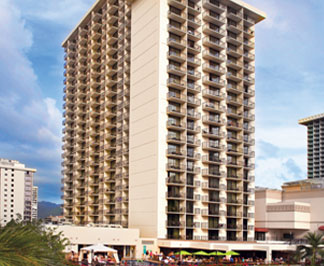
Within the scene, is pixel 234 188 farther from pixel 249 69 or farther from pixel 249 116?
pixel 249 69

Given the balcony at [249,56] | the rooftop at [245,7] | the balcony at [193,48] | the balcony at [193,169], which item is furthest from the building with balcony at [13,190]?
the balcony at [249,56]

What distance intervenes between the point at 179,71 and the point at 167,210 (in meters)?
23.5

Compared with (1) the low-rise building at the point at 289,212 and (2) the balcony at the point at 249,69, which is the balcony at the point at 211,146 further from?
(2) the balcony at the point at 249,69

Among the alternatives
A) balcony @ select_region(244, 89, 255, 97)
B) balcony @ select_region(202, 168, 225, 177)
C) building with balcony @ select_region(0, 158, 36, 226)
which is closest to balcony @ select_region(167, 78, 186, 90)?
balcony @ select_region(202, 168, 225, 177)

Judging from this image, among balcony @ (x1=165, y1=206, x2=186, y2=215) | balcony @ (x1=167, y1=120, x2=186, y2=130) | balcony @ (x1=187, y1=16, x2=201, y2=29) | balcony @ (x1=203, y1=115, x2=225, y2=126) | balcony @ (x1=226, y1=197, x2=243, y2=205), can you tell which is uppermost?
balcony @ (x1=187, y1=16, x2=201, y2=29)

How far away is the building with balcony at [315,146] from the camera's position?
582 feet

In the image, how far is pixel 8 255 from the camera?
787 centimetres

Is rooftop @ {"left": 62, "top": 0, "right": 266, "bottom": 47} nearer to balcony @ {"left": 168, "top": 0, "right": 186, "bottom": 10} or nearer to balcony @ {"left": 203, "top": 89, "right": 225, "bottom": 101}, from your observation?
balcony @ {"left": 168, "top": 0, "right": 186, "bottom": 10}

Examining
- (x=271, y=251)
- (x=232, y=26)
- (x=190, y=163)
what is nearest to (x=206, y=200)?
(x=190, y=163)

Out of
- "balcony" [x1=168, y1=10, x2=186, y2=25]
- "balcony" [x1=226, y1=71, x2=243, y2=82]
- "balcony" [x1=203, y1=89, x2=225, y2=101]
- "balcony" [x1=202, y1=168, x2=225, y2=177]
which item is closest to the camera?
"balcony" [x1=202, y1=168, x2=225, y2=177]

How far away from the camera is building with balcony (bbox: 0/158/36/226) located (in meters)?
176

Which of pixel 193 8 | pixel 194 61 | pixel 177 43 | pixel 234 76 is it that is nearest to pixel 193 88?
pixel 194 61

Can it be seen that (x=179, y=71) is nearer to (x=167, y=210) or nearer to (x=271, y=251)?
(x=167, y=210)

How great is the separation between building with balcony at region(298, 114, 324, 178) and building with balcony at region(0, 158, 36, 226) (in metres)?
115
